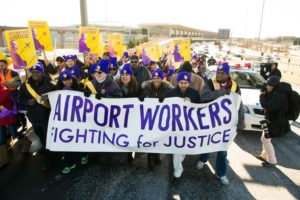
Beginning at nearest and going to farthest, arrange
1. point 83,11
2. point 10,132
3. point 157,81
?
point 157,81 → point 10,132 → point 83,11

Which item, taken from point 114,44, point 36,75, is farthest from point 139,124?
point 114,44

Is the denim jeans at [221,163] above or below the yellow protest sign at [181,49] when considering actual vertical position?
below

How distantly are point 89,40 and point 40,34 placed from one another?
5.76 ft

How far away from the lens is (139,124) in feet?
13.7

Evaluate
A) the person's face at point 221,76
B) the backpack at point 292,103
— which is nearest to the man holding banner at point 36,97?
the person's face at point 221,76

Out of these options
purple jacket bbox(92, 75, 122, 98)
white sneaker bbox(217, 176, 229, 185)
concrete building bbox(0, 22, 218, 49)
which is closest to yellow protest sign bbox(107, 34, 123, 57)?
purple jacket bbox(92, 75, 122, 98)

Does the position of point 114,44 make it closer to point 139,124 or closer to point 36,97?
point 36,97

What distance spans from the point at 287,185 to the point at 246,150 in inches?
56.1

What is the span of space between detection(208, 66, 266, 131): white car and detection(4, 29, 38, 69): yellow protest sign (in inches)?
206

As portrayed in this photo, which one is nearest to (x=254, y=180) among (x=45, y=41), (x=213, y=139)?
(x=213, y=139)

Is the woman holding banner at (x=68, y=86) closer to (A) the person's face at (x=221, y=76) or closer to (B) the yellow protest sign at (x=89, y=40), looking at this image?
(A) the person's face at (x=221, y=76)

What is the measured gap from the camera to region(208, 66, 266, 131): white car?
636 centimetres

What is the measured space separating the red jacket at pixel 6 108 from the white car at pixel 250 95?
4.96m

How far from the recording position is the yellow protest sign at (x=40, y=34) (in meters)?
7.59
